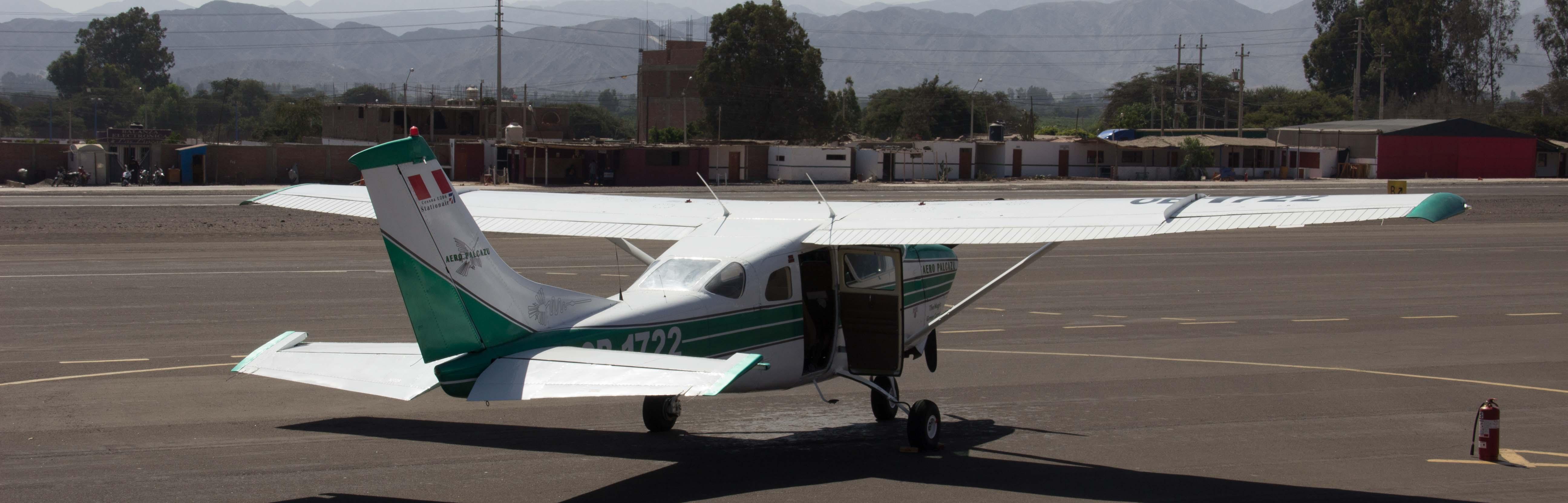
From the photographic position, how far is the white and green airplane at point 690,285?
7.55m

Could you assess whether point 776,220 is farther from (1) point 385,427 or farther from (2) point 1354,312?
(2) point 1354,312

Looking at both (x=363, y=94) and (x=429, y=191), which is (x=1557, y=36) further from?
(x=363, y=94)

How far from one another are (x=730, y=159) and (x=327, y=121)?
32.7m

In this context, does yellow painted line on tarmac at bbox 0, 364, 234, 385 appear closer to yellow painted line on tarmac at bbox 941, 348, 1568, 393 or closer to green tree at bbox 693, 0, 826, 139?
yellow painted line on tarmac at bbox 941, 348, 1568, 393

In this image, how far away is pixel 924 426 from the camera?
32.0ft

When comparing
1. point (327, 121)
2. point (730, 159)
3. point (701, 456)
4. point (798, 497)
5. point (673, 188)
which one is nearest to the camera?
point (798, 497)

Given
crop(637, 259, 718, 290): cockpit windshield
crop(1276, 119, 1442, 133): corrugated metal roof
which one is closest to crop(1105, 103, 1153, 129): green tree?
crop(1276, 119, 1442, 133): corrugated metal roof

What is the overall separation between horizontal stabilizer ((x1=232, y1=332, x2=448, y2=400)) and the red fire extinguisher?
8483 millimetres

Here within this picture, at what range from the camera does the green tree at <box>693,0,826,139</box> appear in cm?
9269

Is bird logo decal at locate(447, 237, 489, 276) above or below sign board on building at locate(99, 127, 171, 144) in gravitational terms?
below

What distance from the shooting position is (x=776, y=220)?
10.4 m

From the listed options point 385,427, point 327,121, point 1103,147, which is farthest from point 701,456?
point 327,121

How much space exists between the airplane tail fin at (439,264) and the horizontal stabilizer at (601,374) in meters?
0.30

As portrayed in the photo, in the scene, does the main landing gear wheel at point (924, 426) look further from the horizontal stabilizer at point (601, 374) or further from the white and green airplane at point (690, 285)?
the horizontal stabilizer at point (601, 374)
